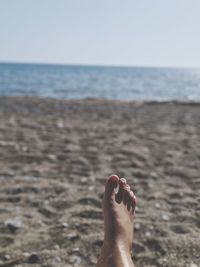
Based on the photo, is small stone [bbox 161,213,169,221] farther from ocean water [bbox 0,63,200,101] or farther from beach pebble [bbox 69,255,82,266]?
ocean water [bbox 0,63,200,101]

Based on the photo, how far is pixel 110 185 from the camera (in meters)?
3.30

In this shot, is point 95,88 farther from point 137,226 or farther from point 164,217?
point 137,226

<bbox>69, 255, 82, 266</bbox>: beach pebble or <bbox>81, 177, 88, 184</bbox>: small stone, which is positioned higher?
<bbox>69, 255, 82, 266</bbox>: beach pebble

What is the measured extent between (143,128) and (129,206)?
7.24 m

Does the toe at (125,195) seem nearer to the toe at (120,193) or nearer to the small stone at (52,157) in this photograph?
the toe at (120,193)

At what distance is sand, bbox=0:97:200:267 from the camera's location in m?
3.30

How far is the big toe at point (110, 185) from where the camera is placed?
129 inches

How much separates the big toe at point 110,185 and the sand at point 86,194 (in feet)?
1.48

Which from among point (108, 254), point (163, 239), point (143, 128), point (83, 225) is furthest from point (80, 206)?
point (143, 128)

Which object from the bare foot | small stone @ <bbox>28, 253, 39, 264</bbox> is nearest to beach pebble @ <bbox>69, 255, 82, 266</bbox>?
small stone @ <bbox>28, 253, 39, 264</bbox>

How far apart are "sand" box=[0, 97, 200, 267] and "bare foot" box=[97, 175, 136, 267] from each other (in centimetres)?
34

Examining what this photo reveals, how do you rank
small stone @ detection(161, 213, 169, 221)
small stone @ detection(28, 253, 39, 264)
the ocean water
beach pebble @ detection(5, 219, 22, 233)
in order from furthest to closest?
the ocean water < small stone @ detection(161, 213, 169, 221) < beach pebble @ detection(5, 219, 22, 233) < small stone @ detection(28, 253, 39, 264)

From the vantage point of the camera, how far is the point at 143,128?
34.8 ft

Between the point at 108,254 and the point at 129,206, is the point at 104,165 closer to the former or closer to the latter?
the point at 129,206
